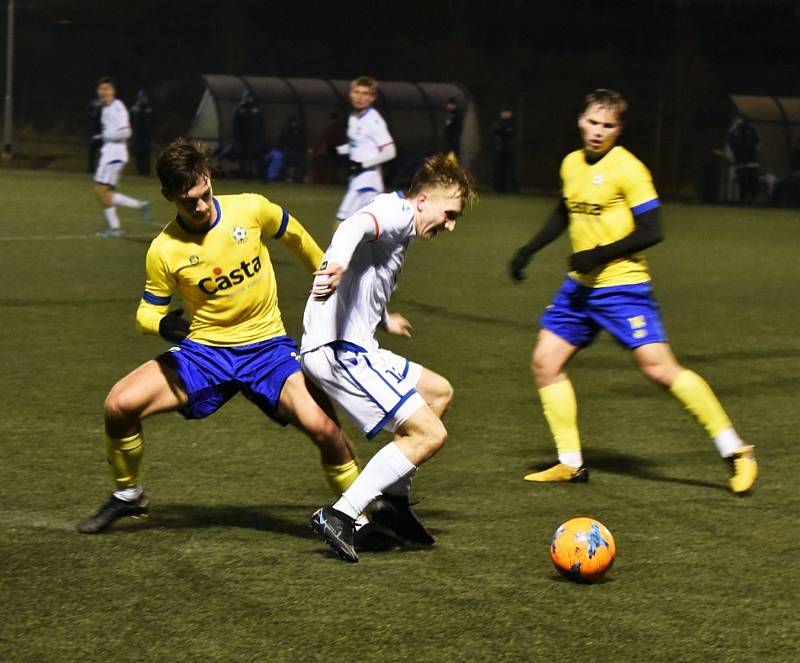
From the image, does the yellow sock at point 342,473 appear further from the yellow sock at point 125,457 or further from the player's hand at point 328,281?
the player's hand at point 328,281

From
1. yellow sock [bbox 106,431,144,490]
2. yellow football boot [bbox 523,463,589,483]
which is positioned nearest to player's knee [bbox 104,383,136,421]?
yellow sock [bbox 106,431,144,490]

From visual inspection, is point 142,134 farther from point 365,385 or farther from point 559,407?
point 365,385

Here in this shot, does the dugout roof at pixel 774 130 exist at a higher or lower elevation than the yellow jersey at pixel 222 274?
lower

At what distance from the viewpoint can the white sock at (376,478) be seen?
5.45m

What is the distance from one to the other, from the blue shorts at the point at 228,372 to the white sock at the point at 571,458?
1.70 meters

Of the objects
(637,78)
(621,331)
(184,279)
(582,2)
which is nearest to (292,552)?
(184,279)

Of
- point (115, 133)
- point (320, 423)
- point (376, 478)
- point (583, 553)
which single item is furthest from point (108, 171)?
point (583, 553)

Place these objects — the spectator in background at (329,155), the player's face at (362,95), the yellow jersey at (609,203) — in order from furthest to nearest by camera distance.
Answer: the spectator in background at (329,155) < the player's face at (362,95) < the yellow jersey at (609,203)

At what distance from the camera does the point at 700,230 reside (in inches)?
946

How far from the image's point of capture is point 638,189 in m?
6.84

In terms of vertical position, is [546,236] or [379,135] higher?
[546,236]

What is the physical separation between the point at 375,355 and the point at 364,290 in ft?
0.78

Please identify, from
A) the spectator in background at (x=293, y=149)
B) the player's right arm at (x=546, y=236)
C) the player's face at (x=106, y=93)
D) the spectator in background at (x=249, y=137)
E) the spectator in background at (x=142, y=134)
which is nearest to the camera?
the player's right arm at (x=546, y=236)

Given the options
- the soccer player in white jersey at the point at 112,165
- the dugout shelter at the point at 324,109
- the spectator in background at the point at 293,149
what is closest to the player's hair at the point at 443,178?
the soccer player in white jersey at the point at 112,165
